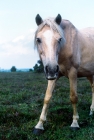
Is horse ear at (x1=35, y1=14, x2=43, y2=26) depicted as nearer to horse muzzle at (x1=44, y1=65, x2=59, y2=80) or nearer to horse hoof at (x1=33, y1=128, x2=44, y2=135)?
horse muzzle at (x1=44, y1=65, x2=59, y2=80)

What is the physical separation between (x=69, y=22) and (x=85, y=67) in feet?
4.54

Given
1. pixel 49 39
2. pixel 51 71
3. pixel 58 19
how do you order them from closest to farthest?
pixel 51 71
pixel 49 39
pixel 58 19

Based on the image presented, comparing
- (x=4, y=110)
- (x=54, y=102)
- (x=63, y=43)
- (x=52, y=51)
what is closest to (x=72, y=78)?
(x=63, y=43)

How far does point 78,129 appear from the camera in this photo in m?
7.19

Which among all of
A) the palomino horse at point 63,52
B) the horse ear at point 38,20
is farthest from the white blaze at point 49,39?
the horse ear at point 38,20

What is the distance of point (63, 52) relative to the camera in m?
6.88

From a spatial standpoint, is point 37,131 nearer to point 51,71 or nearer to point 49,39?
point 51,71

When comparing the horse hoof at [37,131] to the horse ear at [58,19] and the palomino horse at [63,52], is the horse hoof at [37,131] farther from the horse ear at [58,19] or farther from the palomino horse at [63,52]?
the horse ear at [58,19]

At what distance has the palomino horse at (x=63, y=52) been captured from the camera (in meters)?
5.87

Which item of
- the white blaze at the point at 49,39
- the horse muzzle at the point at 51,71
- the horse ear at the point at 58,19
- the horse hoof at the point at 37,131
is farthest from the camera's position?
the horse hoof at the point at 37,131

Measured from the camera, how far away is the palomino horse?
5.87 m

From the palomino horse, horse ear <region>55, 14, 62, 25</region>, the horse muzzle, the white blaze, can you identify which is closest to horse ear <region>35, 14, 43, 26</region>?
the palomino horse

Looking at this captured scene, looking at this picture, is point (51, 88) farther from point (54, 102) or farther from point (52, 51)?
point (54, 102)

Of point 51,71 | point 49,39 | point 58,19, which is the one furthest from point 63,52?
point 51,71
